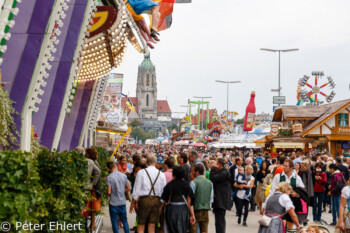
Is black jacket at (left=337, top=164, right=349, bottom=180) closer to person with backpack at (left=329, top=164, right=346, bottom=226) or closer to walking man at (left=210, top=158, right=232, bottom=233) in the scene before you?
person with backpack at (left=329, top=164, right=346, bottom=226)

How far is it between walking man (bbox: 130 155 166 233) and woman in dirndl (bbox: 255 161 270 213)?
4.88 meters

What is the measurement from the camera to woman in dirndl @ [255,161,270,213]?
14386 mm

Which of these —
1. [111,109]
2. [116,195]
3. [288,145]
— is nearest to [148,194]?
[116,195]

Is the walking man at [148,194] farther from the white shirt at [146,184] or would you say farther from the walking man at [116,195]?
the walking man at [116,195]

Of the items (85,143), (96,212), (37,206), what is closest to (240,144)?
(85,143)

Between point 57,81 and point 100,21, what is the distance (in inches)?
116

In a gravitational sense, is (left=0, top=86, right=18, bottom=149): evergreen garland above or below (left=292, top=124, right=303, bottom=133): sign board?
below

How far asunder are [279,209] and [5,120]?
4.72 meters

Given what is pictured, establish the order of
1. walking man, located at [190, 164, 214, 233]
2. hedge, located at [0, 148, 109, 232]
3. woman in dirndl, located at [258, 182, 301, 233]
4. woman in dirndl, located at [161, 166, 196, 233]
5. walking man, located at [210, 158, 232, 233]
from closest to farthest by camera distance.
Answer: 1. hedge, located at [0, 148, 109, 232]
2. woman in dirndl, located at [258, 182, 301, 233]
3. woman in dirndl, located at [161, 166, 196, 233]
4. walking man, located at [190, 164, 214, 233]
5. walking man, located at [210, 158, 232, 233]

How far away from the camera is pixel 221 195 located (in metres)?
11.0

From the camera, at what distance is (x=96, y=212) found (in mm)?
11516

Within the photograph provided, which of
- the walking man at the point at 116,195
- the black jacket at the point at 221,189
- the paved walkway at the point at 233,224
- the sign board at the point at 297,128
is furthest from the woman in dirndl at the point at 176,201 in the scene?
the sign board at the point at 297,128

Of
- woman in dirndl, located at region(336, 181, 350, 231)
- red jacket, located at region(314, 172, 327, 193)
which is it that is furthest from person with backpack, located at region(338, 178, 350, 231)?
red jacket, located at region(314, 172, 327, 193)

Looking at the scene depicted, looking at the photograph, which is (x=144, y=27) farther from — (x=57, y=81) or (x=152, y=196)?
(x=152, y=196)
